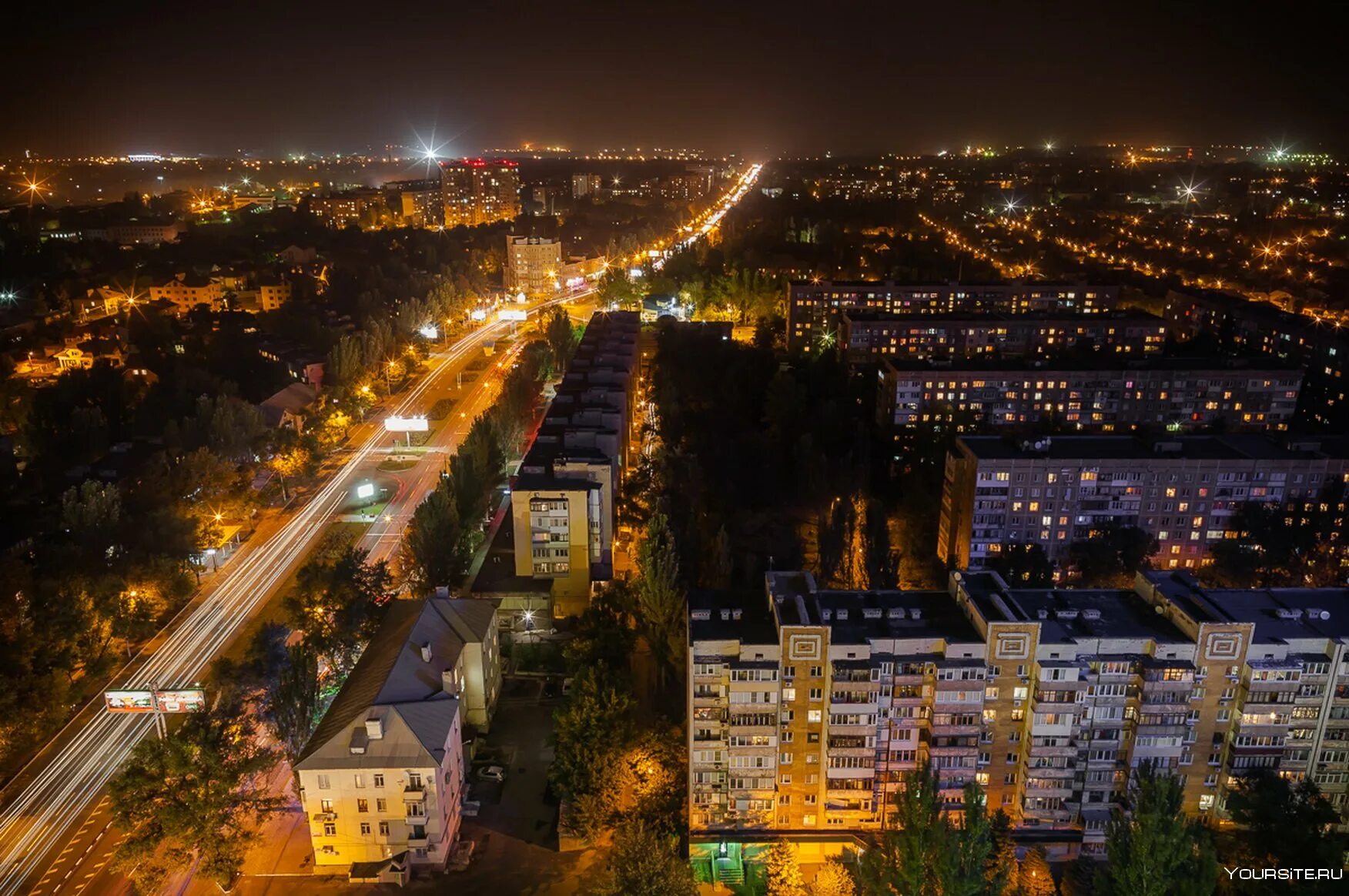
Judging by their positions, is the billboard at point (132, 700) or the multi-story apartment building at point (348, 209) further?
the multi-story apartment building at point (348, 209)

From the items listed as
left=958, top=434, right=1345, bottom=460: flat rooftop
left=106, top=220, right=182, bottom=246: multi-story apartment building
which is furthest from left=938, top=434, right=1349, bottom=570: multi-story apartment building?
left=106, top=220, right=182, bottom=246: multi-story apartment building

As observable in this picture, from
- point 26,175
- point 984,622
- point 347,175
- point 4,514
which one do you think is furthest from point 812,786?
point 347,175

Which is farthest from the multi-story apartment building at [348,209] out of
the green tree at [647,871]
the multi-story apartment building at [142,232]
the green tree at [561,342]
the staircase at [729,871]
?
the green tree at [647,871]

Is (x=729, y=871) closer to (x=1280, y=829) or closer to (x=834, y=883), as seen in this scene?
(x=834, y=883)

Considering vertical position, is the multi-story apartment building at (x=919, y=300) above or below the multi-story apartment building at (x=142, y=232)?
below

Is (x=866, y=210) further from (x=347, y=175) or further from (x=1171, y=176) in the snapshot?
(x=347, y=175)

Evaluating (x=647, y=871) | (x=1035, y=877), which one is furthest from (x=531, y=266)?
(x=1035, y=877)

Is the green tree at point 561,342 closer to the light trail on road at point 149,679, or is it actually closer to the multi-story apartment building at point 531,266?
the light trail on road at point 149,679
